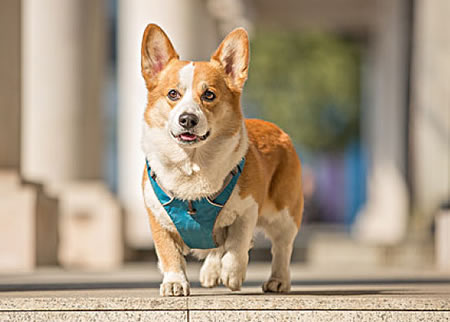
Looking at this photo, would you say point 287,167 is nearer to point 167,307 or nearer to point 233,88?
point 233,88

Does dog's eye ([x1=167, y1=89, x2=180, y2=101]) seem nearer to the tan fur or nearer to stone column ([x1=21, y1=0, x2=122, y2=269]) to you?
the tan fur

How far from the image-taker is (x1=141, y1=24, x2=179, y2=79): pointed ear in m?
5.69

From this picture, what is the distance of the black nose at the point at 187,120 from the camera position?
16.9 feet

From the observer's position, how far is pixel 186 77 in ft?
17.7

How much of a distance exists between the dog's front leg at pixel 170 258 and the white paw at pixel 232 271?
0.25 m

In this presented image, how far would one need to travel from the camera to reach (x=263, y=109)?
Result: 34.9m

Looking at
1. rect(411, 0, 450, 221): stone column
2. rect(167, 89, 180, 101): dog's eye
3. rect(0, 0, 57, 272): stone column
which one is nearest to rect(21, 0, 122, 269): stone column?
rect(0, 0, 57, 272): stone column

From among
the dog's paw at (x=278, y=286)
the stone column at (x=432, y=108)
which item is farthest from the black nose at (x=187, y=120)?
the stone column at (x=432, y=108)

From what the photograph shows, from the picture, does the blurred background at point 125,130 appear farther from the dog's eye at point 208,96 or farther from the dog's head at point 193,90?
the dog's eye at point 208,96

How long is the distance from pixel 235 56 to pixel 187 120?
2.67ft

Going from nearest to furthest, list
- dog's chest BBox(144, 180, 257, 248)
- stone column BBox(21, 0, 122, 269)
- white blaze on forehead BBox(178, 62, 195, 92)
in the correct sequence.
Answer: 1. white blaze on forehead BBox(178, 62, 195, 92)
2. dog's chest BBox(144, 180, 257, 248)
3. stone column BBox(21, 0, 122, 269)

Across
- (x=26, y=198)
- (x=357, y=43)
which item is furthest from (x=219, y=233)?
(x=357, y=43)

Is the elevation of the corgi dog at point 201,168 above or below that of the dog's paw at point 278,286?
above

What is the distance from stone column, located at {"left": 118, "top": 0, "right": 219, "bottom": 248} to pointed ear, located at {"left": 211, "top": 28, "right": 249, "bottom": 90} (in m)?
9.15
